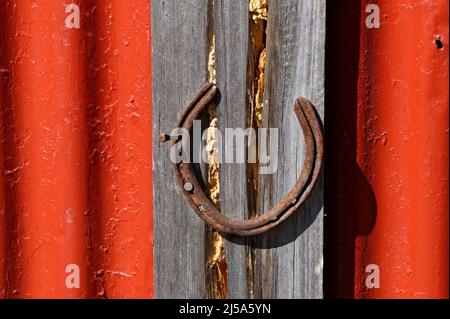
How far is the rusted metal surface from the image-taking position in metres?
1.15

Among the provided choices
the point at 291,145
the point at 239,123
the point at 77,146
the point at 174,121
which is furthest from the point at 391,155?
the point at 77,146

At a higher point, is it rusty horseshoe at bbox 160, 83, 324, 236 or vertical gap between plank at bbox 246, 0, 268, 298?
vertical gap between plank at bbox 246, 0, 268, 298

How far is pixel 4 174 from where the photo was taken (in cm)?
119

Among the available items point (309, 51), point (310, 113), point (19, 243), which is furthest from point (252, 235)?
point (19, 243)

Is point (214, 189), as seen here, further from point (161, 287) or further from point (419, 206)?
point (419, 206)

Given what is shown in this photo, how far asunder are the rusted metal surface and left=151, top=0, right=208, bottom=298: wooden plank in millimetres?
66

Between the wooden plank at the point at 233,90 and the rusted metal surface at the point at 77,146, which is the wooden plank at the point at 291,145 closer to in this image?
the wooden plank at the point at 233,90

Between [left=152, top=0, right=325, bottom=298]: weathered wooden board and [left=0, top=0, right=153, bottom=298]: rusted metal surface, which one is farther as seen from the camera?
[left=0, top=0, right=153, bottom=298]: rusted metal surface

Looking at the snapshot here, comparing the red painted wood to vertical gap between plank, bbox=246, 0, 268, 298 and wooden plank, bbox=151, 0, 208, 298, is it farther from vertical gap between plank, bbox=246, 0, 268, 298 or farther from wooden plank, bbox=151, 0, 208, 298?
wooden plank, bbox=151, 0, 208, 298

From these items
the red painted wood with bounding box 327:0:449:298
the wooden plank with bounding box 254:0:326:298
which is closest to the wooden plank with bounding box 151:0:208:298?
the wooden plank with bounding box 254:0:326:298

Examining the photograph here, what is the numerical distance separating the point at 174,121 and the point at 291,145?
231 mm

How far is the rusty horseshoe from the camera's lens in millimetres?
1046

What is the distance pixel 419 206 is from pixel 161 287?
54 centimetres

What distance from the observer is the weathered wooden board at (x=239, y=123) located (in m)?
1.04
